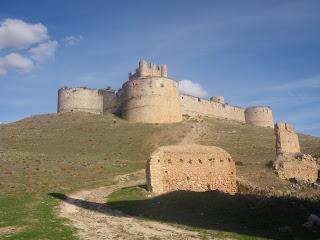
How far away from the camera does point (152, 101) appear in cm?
5866

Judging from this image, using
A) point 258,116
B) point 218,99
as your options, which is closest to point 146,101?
point 218,99

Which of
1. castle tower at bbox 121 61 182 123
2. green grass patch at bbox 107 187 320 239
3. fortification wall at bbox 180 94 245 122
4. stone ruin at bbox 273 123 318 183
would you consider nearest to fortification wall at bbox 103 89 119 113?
castle tower at bbox 121 61 182 123

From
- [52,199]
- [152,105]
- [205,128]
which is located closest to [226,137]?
[205,128]

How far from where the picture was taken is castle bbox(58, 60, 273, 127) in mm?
58781

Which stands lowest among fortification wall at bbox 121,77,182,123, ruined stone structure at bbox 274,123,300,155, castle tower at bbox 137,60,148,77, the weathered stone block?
the weathered stone block

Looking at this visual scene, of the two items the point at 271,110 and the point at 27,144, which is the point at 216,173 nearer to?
the point at 27,144

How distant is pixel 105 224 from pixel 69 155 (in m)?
25.1

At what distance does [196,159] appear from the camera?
68.1ft

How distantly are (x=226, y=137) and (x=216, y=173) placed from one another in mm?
29520

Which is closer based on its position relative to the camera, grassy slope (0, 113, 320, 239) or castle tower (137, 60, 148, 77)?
grassy slope (0, 113, 320, 239)

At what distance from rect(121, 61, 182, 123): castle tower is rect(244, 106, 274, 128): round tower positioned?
92.4ft

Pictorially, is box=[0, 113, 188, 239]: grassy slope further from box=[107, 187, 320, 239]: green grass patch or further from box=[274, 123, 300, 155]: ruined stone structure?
box=[274, 123, 300, 155]: ruined stone structure

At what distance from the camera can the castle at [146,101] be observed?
5878cm

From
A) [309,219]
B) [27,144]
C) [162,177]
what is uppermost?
[27,144]
